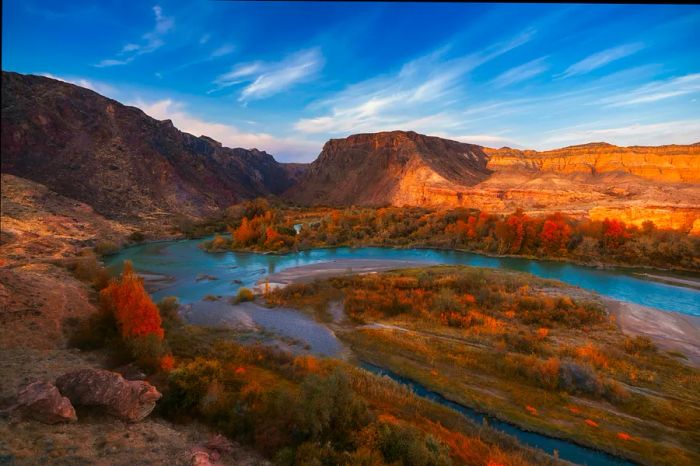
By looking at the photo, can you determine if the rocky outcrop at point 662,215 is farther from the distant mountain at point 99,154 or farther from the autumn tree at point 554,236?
the distant mountain at point 99,154

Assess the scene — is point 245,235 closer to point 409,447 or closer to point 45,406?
point 45,406

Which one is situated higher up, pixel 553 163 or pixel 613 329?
pixel 553 163

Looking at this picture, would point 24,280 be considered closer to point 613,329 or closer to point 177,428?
point 177,428

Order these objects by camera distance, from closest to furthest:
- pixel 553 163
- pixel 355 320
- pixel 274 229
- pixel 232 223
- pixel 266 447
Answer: pixel 266 447, pixel 355 320, pixel 274 229, pixel 232 223, pixel 553 163

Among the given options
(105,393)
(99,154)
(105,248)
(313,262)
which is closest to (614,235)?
(313,262)

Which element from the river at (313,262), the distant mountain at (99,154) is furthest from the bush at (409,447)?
the distant mountain at (99,154)

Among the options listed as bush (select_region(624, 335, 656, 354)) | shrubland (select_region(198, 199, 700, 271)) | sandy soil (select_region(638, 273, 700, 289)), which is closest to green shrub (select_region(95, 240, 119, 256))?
shrubland (select_region(198, 199, 700, 271))

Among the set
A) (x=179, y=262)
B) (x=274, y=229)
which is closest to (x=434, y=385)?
(x=179, y=262)

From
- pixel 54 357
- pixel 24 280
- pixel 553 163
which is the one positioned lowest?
pixel 54 357
